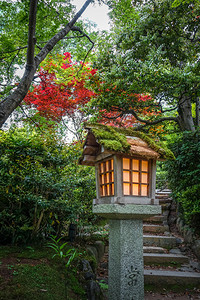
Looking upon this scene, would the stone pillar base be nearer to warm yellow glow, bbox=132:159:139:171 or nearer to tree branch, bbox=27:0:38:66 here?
warm yellow glow, bbox=132:159:139:171

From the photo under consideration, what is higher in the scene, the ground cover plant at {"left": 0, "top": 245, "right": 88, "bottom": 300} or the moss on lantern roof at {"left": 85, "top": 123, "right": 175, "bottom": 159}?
the moss on lantern roof at {"left": 85, "top": 123, "right": 175, "bottom": 159}

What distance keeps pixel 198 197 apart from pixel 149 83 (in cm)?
327

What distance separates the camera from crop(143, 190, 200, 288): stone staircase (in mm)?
4223

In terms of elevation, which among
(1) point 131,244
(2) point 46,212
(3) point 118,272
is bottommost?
(3) point 118,272

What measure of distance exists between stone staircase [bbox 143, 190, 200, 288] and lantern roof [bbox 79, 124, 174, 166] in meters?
2.88

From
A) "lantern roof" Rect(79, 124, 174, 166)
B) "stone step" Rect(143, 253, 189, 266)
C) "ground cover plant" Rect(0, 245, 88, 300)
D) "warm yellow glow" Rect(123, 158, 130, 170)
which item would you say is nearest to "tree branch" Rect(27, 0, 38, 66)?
"lantern roof" Rect(79, 124, 174, 166)

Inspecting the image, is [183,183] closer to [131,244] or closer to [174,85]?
[174,85]

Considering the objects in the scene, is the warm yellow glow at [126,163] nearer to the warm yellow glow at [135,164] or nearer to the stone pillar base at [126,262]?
the warm yellow glow at [135,164]

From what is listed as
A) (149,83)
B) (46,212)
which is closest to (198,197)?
(149,83)

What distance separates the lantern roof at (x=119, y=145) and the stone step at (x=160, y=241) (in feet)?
12.1

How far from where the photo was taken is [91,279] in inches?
130

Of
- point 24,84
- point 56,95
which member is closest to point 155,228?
point 24,84

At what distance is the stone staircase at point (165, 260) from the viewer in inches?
166

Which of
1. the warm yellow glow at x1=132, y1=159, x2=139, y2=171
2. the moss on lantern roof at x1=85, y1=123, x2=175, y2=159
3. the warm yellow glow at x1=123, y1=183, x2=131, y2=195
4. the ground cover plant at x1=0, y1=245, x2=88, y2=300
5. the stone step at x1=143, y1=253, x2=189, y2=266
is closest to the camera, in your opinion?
the ground cover plant at x1=0, y1=245, x2=88, y2=300
